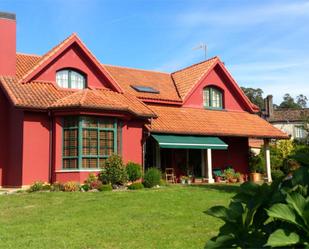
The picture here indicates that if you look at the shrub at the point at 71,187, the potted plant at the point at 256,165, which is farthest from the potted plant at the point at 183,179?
A: the shrub at the point at 71,187

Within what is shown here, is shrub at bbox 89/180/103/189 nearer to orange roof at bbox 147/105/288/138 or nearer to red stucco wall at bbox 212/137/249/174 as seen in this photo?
orange roof at bbox 147/105/288/138

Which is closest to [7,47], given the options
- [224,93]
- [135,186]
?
[135,186]

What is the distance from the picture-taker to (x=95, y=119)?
2255 cm

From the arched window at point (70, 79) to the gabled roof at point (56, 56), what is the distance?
1.09m

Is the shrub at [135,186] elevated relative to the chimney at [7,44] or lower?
lower

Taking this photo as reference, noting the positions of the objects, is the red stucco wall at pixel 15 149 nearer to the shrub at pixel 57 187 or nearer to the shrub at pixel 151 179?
the shrub at pixel 57 187

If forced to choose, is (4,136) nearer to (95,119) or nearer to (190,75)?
(95,119)

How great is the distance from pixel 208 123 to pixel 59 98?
33.6ft

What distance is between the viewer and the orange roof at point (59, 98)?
2150 cm

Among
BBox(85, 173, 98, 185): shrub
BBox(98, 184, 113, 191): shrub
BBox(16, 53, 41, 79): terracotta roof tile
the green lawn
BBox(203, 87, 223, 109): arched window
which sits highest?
BBox(16, 53, 41, 79): terracotta roof tile

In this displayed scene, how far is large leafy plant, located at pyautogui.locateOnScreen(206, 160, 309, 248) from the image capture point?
2.19 meters

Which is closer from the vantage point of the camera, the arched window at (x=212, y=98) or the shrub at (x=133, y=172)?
the shrub at (x=133, y=172)

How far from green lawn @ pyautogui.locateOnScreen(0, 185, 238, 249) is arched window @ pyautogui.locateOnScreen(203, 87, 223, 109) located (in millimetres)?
13499

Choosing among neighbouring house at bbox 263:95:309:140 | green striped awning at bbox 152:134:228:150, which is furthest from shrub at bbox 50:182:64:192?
neighbouring house at bbox 263:95:309:140
